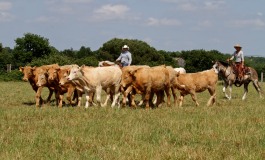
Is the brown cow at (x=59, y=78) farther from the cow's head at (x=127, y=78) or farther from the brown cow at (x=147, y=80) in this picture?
the brown cow at (x=147, y=80)

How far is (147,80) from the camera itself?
13938mm

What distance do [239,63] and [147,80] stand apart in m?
8.97

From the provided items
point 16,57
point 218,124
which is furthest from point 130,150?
point 16,57

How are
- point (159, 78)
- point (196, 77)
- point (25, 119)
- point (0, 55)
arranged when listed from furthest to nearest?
1. point (0, 55)
2. point (196, 77)
3. point (159, 78)
4. point (25, 119)

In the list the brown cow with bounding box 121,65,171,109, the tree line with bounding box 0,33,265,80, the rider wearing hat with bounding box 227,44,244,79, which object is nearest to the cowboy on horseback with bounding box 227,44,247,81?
the rider wearing hat with bounding box 227,44,244,79

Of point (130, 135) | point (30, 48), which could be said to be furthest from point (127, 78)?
point (30, 48)

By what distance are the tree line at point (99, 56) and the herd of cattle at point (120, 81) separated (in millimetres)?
29422

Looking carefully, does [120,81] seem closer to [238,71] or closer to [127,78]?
[127,78]

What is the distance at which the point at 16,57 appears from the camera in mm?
53438

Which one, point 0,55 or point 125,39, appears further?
point 125,39

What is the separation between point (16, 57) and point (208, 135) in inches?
1885

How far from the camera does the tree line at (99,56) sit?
154ft

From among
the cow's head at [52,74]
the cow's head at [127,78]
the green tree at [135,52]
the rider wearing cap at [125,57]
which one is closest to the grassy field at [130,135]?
the cow's head at [127,78]

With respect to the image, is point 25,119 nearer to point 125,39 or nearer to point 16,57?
point 16,57
